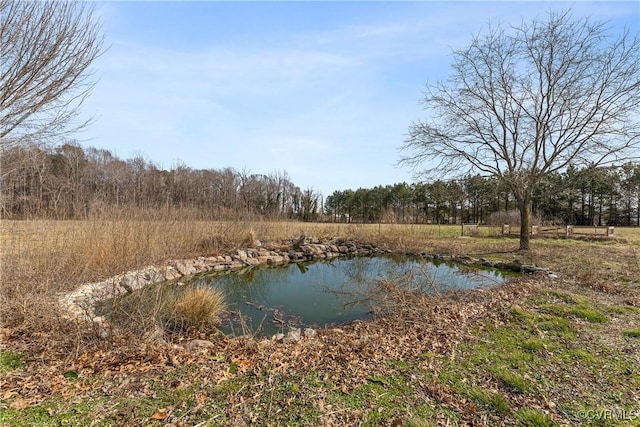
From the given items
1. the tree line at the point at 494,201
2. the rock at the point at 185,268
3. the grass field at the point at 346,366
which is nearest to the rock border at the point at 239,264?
the rock at the point at 185,268

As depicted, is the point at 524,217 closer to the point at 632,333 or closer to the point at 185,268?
the point at 632,333

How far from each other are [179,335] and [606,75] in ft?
44.2

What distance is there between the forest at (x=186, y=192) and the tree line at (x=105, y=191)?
Answer: 20 mm

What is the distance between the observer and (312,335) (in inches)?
176

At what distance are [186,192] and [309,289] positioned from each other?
8.14m

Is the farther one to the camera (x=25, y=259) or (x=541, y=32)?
(x=541, y=32)

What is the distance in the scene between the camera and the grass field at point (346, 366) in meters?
2.46

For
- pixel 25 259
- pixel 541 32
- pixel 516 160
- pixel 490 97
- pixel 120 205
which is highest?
pixel 541 32

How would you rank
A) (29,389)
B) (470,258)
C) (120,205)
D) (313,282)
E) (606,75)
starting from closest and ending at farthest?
(29,389) → (120,205) → (313,282) → (606,75) → (470,258)

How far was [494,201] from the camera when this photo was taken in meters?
36.0

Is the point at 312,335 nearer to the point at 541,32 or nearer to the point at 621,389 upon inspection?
the point at 621,389

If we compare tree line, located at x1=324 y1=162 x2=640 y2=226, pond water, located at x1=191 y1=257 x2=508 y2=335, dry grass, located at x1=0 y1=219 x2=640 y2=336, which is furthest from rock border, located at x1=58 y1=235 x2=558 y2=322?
tree line, located at x1=324 y1=162 x2=640 y2=226

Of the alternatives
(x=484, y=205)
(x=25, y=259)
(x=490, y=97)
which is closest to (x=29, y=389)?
(x=25, y=259)

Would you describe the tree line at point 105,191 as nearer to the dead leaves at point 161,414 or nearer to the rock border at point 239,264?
the rock border at point 239,264
